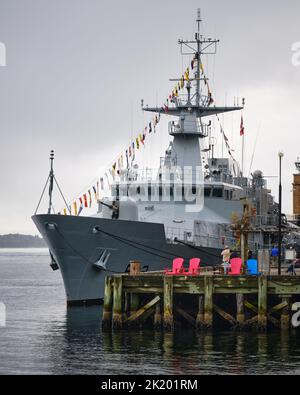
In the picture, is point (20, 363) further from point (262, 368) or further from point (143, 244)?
point (143, 244)

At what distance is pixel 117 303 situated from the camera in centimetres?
3434

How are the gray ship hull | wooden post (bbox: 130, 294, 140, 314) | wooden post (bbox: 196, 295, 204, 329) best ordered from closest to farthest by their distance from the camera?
wooden post (bbox: 196, 295, 204, 329) < wooden post (bbox: 130, 294, 140, 314) < the gray ship hull

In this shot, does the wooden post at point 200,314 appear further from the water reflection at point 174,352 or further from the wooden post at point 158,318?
the wooden post at point 158,318

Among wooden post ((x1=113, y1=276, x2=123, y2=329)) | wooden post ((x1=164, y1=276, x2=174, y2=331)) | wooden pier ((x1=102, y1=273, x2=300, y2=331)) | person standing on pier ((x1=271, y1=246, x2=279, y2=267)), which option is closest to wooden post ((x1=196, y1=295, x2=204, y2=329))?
wooden pier ((x1=102, y1=273, x2=300, y2=331))

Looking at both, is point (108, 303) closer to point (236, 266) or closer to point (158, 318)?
point (158, 318)

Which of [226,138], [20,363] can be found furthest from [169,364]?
[226,138]

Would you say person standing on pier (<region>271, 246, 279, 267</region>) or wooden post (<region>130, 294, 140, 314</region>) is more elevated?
person standing on pier (<region>271, 246, 279, 267</region>)

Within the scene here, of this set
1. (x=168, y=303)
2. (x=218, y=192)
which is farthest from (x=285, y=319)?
(x=218, y=192)

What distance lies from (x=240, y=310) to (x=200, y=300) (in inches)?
57.2

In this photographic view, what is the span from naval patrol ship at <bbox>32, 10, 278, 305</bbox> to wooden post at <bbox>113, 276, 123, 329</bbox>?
9.14m

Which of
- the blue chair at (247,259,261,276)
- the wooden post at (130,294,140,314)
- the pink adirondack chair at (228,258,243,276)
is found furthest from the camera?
the blue chair at (247,259,261,276)

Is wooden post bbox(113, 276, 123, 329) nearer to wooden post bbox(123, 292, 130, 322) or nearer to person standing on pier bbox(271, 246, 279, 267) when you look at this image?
wooden post bbox(123, 292, 130, 322)

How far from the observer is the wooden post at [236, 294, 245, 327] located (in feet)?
111
